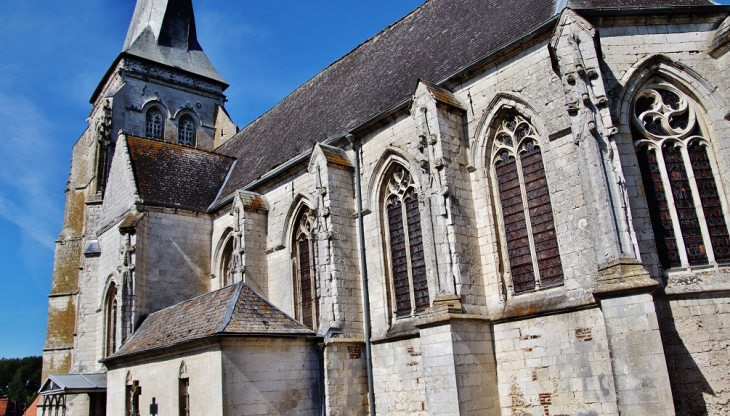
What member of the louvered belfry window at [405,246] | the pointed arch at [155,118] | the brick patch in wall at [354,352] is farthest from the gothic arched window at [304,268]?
the pointed arch at [155,118]

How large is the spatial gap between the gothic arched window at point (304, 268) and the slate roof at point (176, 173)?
452 centimetres

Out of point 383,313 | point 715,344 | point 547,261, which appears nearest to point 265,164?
point 383,313

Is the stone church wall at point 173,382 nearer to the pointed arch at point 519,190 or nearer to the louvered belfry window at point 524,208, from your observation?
the pointed arch at point 519,190

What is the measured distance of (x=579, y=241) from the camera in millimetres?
9422

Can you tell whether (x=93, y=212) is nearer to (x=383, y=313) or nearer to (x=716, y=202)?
(x=383, y=313)

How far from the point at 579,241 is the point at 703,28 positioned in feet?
13.8

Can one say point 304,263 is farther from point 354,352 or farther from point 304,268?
point 354,352

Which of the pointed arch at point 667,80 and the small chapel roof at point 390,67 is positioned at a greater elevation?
the small chapel roof at point 390,67

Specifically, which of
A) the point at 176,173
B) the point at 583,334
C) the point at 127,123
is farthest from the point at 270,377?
the point at 127,123

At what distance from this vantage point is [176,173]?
1900 centimetres

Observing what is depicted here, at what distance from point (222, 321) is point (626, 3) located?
9.13 m

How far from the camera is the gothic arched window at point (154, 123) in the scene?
83.6 feet

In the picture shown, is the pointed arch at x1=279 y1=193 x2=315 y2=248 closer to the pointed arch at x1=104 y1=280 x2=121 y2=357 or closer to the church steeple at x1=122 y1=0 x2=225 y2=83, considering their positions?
the pointed arch at x1=104 y1=280 x2=121 y2=357

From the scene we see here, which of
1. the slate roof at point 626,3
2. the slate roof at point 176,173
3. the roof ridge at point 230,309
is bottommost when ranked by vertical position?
the roof ridge at point 230,309
